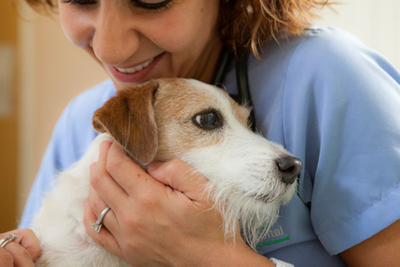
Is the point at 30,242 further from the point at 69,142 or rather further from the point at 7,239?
the point at 69,142

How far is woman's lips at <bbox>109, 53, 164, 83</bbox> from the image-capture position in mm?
1494

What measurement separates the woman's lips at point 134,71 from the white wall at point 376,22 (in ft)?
4.56

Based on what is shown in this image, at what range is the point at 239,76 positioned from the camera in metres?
1.49

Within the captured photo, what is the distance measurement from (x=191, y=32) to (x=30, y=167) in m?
3.38

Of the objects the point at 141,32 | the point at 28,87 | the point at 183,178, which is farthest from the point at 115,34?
the point at 28,87

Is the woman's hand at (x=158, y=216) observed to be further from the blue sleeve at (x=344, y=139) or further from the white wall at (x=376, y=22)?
the white wall at (x=376, y=22)

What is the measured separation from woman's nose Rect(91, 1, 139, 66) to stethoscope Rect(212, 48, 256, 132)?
0.40m

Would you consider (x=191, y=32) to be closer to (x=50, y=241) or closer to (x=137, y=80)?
(x=137, y=80)

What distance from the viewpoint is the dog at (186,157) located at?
1.19m

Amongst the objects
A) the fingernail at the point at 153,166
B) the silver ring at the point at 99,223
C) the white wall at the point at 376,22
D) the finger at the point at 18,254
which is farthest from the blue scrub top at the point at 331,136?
the white wall at the point at 376,22

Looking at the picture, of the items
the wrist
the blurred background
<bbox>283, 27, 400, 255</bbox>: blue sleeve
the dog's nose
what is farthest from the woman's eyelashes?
the blurred background

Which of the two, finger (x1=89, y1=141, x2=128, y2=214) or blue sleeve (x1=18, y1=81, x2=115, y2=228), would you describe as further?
blue sleeve (x1=18, y1=81, x2=115, y2=228)

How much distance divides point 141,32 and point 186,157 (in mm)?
456

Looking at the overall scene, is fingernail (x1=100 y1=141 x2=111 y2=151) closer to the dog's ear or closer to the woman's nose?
the dog's ear
